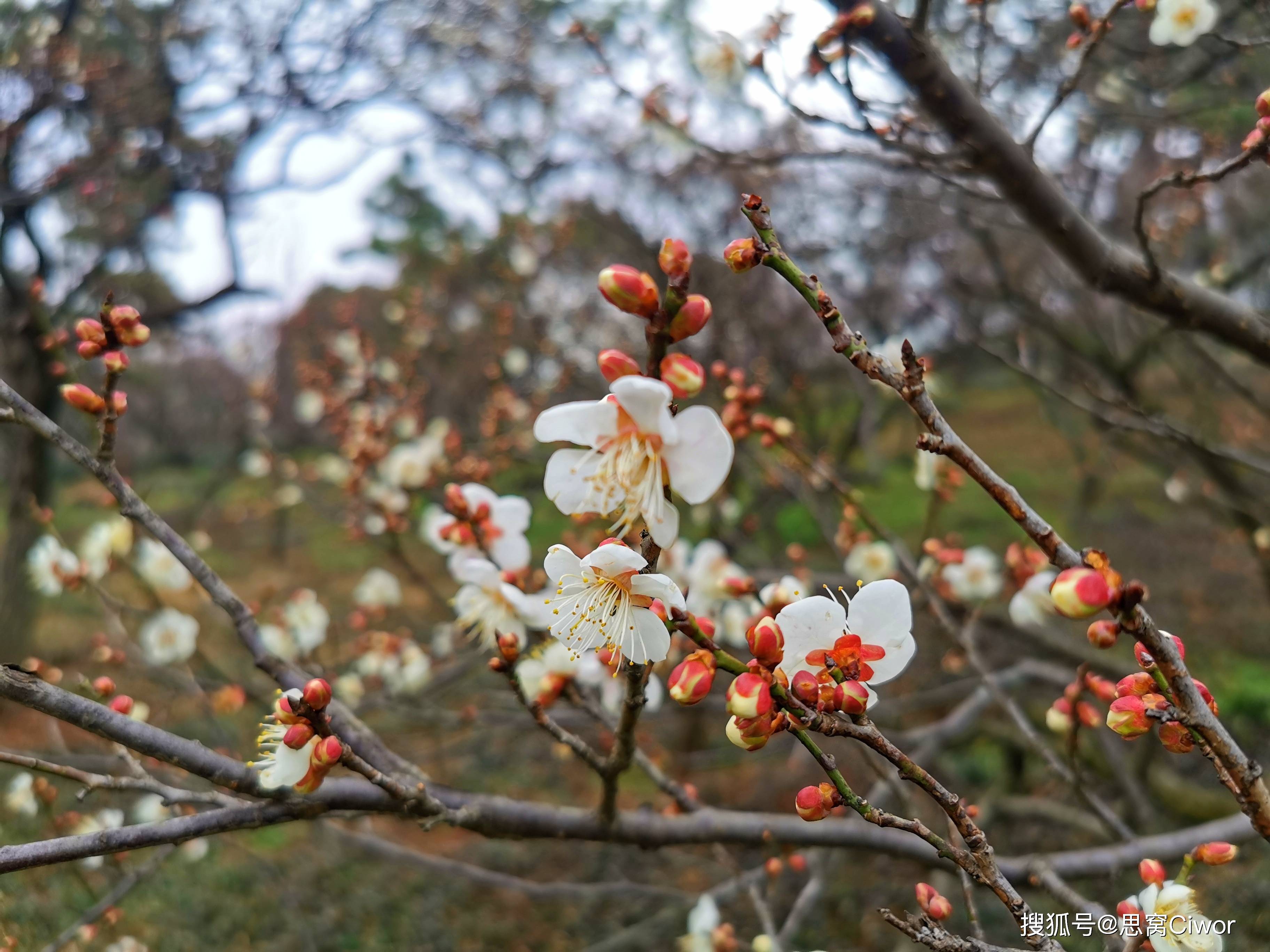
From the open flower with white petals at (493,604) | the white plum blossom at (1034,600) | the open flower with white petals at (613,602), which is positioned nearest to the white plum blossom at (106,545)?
the open flower with white petals at (493,604)

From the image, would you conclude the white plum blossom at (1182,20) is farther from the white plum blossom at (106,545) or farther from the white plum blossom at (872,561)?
the white plum blossom at (106,545)

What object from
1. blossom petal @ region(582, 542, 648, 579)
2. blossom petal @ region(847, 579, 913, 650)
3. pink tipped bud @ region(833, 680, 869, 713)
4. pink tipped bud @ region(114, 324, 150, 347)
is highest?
pink tipped bud @ region(114, 324, 150, 347)

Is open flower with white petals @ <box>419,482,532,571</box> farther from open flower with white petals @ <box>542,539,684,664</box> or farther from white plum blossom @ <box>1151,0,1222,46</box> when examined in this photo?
white plum blossom @ <box>1151,0,1222,46</box>

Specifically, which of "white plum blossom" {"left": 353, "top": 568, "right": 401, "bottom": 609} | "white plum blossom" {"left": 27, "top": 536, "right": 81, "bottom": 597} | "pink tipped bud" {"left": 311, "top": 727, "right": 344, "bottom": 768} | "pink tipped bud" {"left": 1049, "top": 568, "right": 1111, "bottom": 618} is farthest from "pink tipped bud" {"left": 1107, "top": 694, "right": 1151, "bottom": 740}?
"white plum blossom" {"left": 353, "top": 568, "right": 401, "bottom": 609}

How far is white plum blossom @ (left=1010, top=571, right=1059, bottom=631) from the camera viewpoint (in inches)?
62.4

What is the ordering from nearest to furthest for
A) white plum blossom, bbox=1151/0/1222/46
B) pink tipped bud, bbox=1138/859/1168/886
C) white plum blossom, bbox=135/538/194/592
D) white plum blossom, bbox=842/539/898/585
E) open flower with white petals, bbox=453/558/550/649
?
pink tipped bud, bbox=1138/859/1168/886 → open flower with white petals, bbox=453/558/550/649 → white plum blossom, bbox=1151/0/1222/46 → white plum blossom, bbox=842/539/898/585 → white plum blossom, bbox=135/538/194/592

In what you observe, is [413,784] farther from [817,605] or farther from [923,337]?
[923,337]

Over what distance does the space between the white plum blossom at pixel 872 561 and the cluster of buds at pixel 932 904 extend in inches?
57.0

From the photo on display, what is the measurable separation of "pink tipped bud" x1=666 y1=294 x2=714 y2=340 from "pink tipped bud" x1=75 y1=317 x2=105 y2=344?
0.78 meters

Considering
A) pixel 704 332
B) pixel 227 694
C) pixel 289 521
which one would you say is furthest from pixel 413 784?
pixel 289 521

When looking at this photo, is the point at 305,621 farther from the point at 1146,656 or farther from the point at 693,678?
the point at 1146,656

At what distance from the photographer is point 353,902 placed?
12.4ft

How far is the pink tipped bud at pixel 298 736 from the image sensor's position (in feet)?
2.67

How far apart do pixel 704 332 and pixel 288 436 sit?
11.2 metres
